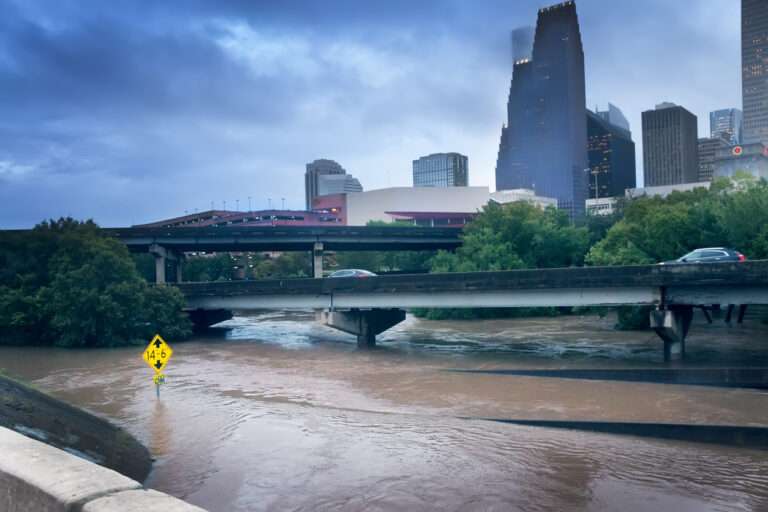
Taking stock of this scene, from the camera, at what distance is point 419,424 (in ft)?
65.2

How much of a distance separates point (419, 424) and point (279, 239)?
59.4m

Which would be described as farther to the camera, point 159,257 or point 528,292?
point 159,257

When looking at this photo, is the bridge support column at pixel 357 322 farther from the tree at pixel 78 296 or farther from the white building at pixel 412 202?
the white building at pixel 412 202

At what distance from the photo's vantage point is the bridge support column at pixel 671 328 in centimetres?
2973

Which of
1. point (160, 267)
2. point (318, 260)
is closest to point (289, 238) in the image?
point (318, 260)

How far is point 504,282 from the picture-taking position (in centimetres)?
3438

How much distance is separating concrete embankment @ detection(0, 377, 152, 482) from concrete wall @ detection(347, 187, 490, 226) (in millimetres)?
149524

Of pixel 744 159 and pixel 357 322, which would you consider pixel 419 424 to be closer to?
pixel 357 322

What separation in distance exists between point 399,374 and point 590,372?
907cm

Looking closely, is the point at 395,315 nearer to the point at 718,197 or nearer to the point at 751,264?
the point at 751,264

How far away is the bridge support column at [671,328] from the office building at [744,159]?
18154 cm

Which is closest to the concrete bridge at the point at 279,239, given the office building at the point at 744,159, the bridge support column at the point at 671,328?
the bridge support column at the point at 671,328

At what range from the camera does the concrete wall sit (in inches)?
6555

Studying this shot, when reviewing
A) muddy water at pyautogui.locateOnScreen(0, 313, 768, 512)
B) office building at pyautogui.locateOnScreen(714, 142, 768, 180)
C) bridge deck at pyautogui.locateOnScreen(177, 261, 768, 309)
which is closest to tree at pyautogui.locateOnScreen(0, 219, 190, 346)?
muddy water at pyautogui.locateOnScreen(0, 313, 768, 512)
